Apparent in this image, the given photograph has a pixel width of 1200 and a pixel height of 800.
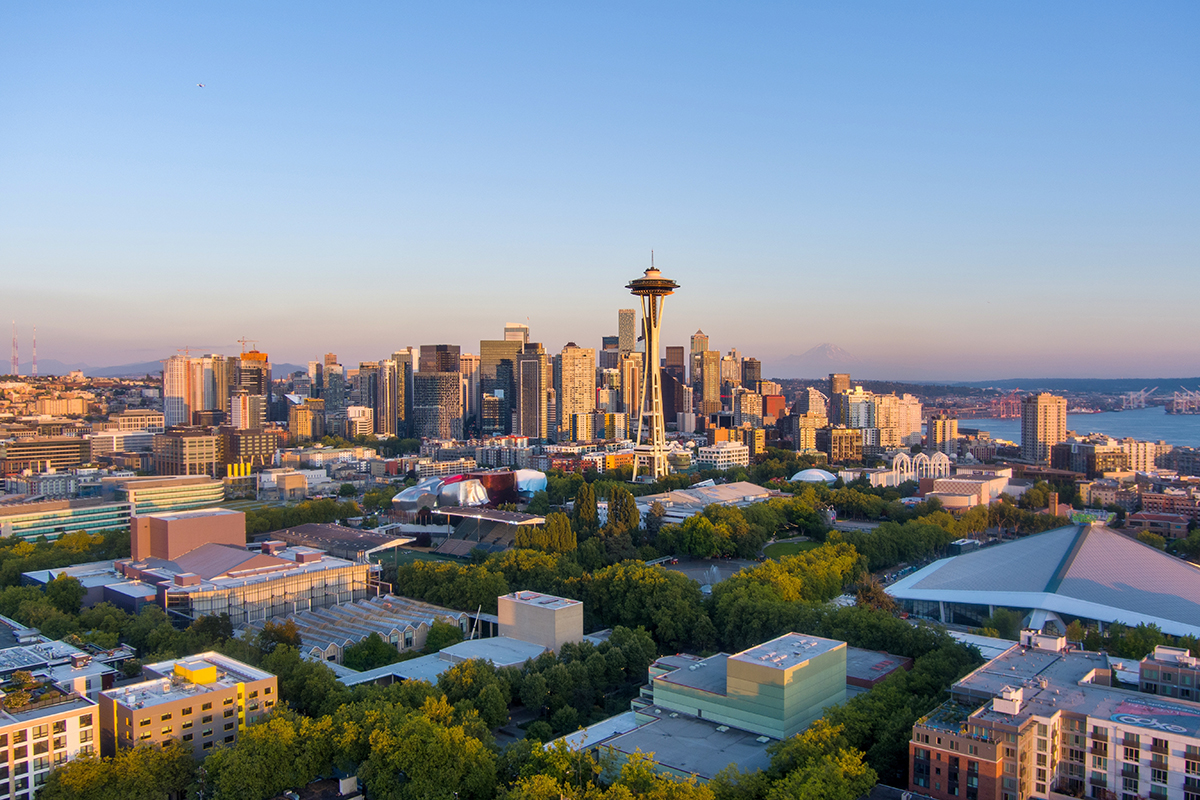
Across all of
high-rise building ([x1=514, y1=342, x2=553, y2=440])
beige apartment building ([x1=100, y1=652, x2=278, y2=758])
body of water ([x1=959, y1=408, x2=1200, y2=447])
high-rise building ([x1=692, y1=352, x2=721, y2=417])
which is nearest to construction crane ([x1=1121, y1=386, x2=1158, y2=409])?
body of water ([x1=959, y1=408, x2=1200, y2=447])

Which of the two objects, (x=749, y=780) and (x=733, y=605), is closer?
(x=749, y=780)

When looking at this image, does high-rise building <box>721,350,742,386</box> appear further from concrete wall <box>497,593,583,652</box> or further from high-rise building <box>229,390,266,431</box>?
concrete wall <box>497,593,583,652</box>

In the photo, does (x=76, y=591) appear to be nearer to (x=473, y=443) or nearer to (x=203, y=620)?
(x=203, y=620)

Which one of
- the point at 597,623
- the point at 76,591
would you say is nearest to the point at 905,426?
the point at 597,623

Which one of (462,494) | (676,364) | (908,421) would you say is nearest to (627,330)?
(676,364)

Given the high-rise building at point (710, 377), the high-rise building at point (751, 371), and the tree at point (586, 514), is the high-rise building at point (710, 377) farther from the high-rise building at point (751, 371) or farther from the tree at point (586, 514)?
the tree at point (586, 514)
